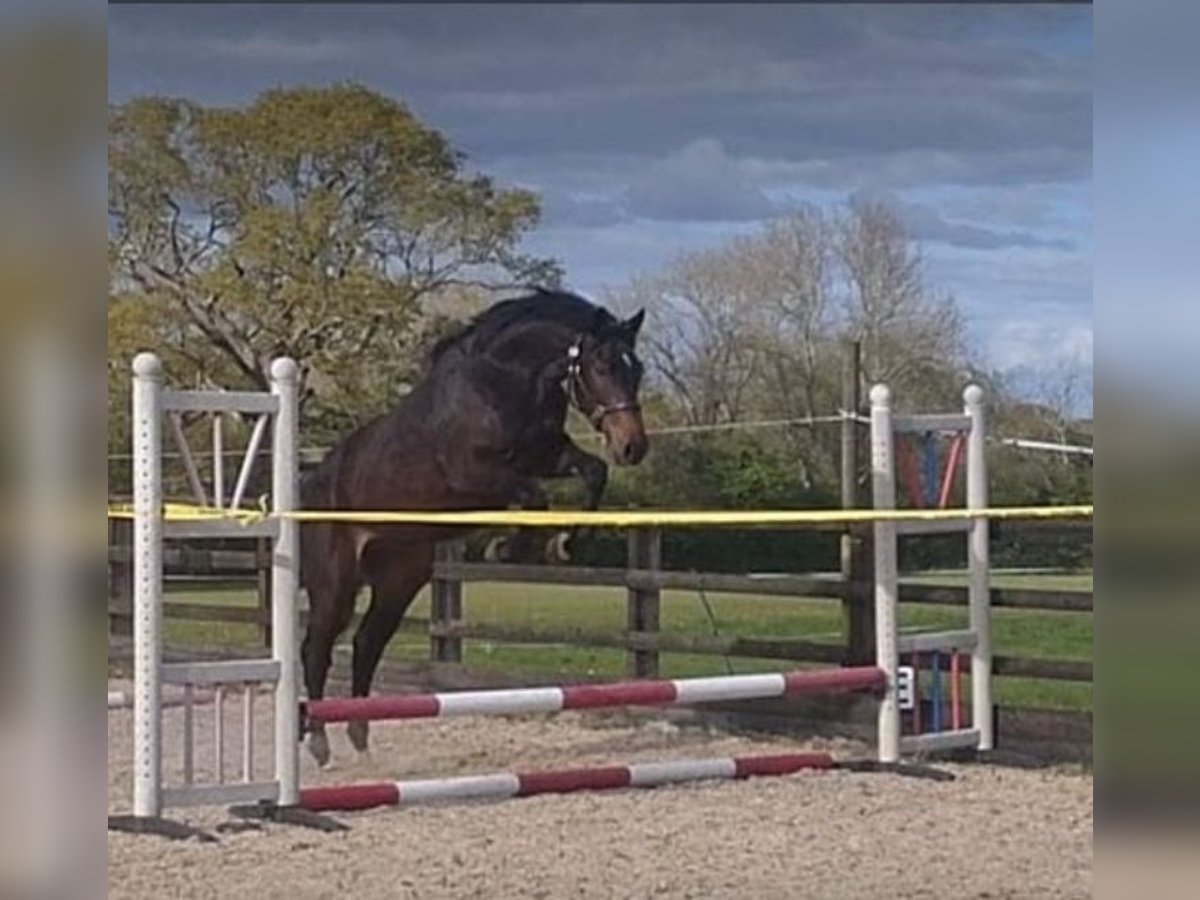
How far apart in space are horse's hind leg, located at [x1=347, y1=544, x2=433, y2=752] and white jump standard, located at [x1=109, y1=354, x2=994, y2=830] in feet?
3.41

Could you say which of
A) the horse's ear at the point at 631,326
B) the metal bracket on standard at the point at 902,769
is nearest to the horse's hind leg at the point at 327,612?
the horse's ear at the point at 631,326

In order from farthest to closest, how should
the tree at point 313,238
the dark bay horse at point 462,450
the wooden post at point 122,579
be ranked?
1. the tree at point 313,238
2. the wooden post at point 122,579
3. the dark bay horse at point 462,450

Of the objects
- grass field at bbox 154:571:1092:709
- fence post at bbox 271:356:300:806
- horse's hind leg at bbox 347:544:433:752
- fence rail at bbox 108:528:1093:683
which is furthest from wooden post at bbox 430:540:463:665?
fence post at bbox 271:356:300:806

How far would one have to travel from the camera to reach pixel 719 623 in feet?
26.2

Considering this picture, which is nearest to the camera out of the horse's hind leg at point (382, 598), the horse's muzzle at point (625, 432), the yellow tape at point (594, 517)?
the yellow tape at point (594, 517)

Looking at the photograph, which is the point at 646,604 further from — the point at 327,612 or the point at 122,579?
the point at 122,579

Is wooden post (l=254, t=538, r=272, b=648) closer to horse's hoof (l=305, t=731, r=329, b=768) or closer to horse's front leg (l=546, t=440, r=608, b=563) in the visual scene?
horse's hoof (l=305, t=731, r=329, b=768)

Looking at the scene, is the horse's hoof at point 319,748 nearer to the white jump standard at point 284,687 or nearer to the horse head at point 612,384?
the white jump standard at point 284,687

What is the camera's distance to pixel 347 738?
22.4 feet

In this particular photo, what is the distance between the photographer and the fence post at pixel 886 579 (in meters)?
5.98

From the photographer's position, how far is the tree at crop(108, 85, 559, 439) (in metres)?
10.2

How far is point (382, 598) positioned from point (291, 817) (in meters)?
1.63

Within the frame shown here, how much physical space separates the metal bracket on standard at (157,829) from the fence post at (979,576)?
8.33 feet
